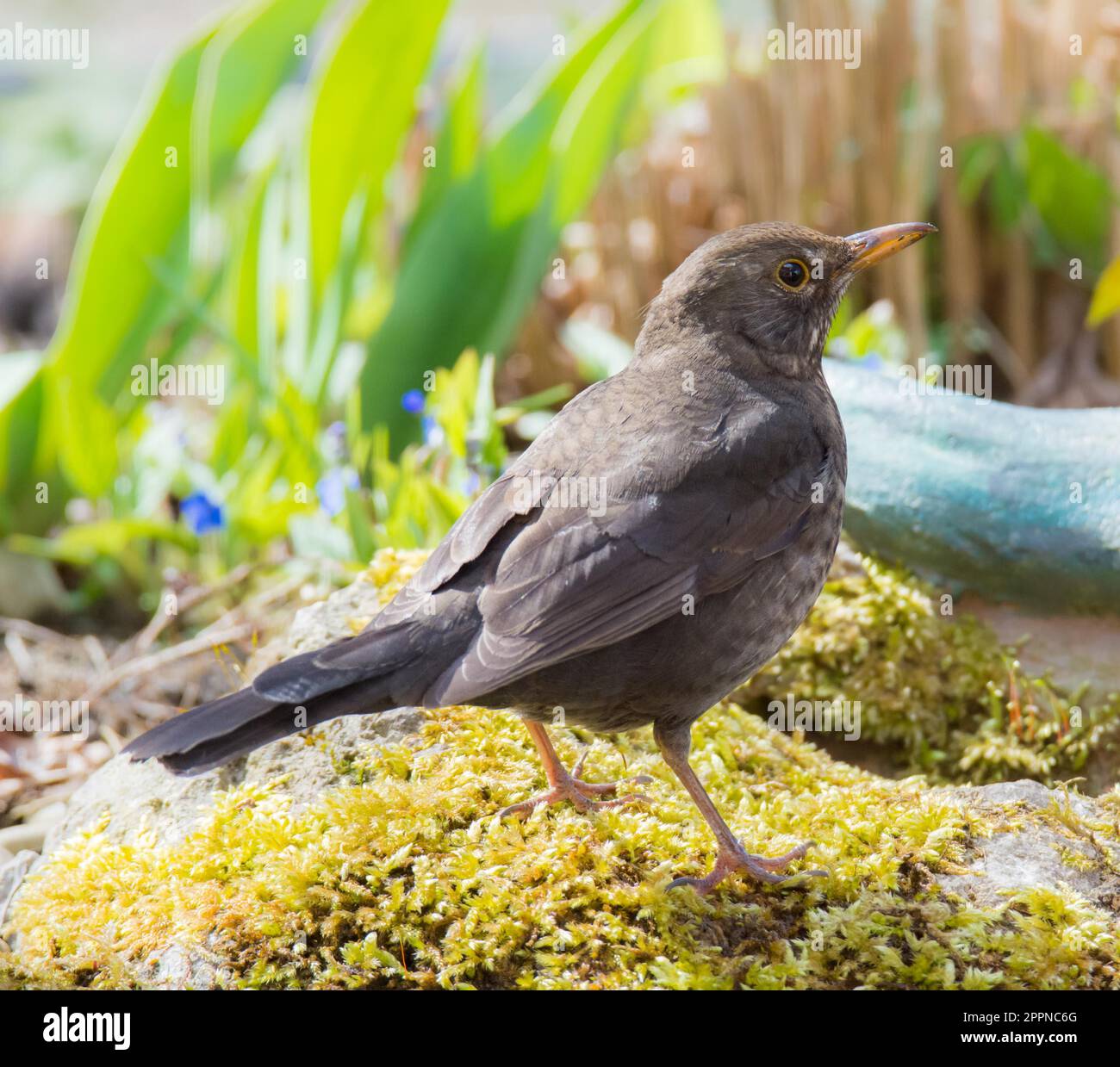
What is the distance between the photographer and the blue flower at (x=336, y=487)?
4461 millimetres

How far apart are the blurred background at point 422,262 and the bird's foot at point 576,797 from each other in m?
1.41

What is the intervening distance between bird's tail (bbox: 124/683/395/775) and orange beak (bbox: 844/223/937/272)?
5.63ft

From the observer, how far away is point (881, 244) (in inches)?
130

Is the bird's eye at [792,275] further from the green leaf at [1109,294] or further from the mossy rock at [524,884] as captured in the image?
the green leaf at [1109,294]

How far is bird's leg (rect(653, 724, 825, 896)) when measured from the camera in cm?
293

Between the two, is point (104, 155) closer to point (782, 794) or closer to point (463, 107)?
point (463, 107)

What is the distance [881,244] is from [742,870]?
1.59 metres

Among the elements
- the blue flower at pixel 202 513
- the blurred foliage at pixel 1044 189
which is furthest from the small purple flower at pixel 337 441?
the blurred foliage at pixel 1044 189

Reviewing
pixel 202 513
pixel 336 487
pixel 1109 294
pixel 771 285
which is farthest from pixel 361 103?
pixel 1109 294

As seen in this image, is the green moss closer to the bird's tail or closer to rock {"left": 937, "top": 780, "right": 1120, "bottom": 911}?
rock {"left": 937, "top": 780, "right": 1120, "bottom": 911}

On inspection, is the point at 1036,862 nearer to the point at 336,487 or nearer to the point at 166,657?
the point at 336,487

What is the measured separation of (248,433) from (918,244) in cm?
315

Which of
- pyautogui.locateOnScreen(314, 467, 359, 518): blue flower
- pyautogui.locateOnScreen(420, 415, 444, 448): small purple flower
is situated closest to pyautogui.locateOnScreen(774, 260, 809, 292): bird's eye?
pyautogui.locateOnScreen(420, 415, 444, 448): small purple flower
